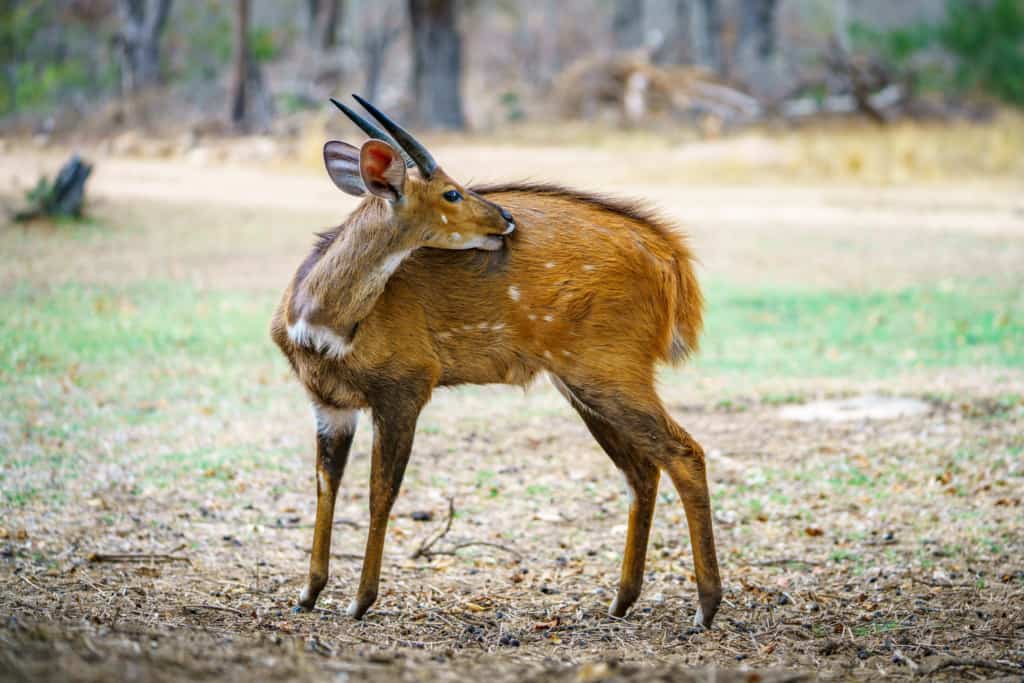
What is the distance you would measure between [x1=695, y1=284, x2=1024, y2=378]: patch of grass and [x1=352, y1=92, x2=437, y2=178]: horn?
415cm

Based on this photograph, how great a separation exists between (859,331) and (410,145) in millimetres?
6487

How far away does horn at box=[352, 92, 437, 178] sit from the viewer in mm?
4602

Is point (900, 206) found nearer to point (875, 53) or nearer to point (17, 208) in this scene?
point (17, 208)

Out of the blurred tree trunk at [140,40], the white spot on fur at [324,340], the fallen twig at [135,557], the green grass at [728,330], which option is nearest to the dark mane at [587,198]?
the white spot on fur at [324,340]

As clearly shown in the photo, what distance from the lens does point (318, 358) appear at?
4.68 m

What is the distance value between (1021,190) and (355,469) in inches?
581

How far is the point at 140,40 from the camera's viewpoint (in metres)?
30.5

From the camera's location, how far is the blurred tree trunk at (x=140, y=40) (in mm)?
30156

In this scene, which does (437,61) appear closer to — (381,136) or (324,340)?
(381,136)

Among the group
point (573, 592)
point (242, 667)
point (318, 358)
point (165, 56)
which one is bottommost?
point (573, 592)

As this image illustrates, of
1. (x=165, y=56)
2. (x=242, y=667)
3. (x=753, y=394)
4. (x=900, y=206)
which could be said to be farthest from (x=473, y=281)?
(x=165, y=56)

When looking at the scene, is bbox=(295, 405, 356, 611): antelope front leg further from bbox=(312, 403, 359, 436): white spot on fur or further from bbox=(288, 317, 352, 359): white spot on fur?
bbox=(288, 317, 352, 359): white spot on fur

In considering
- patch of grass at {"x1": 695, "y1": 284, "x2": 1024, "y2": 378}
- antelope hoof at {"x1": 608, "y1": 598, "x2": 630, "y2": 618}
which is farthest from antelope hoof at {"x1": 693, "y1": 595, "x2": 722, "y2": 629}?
patch of grass at {"x1": 695, "y1": 284, "x2": 1024, "y2": 378}

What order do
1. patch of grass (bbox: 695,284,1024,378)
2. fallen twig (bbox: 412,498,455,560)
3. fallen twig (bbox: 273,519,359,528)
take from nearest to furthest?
fallen twig (bbox: 412,498,455,560), fallen twig (bbox: 273,519,359,528), patch of grass (bbox: 695,284,1024,378)
